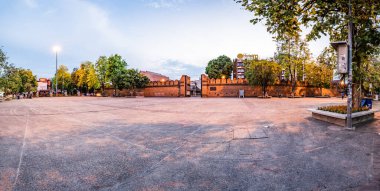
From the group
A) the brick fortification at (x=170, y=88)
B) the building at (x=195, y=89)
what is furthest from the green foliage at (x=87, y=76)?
the building at (x=195, y=89)

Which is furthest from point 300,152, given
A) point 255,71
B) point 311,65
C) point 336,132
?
point 311,65

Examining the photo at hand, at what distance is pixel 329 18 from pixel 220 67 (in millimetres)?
63580

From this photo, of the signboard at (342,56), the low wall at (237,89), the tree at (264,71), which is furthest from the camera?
the low wall at (237,89)

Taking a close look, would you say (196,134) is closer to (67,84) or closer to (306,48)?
(306,48)

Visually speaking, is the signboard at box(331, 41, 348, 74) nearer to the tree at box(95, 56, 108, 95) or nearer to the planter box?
the planter box

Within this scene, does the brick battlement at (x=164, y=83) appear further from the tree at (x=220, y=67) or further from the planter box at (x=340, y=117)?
the planter box at (x=340, y=117)

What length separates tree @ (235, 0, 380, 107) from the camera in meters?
8.25

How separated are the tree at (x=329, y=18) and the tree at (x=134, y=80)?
141ft

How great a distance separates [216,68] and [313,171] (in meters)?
69.3

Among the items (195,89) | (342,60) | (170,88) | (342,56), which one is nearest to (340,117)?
(342,60)

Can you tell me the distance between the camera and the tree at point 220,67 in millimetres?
71438

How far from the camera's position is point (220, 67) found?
72.3m

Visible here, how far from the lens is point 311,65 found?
43.5 metres

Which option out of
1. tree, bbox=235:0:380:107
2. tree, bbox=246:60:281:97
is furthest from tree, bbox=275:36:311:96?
tree, bbox=235:0:380:107
